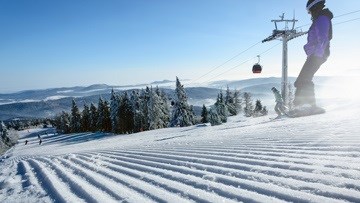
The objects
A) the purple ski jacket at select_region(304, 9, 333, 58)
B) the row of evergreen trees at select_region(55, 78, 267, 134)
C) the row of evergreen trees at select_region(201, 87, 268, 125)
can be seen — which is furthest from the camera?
the row of evergreen trees at select_region(55, 78, 267, 134)

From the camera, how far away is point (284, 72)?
27422 mm

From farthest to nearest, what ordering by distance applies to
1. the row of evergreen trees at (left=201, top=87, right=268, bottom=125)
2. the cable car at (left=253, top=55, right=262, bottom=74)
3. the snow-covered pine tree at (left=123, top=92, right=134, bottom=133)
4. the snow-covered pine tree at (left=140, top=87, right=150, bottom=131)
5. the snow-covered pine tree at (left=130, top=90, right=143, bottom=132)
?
the snow-covered pine tree at (left=123, top=92, right=134, bottom=133), the snow-covered pine tree at (left=130, top=90, right=143, bottom=132), the snow-covered pine tree at (left=140, top=87, right=150, bottom=131), the row of evergreen trees at (left=201, top=87, right=268, bottom=125), the cable car at (left=253, top=55, right=262, bottom=74)

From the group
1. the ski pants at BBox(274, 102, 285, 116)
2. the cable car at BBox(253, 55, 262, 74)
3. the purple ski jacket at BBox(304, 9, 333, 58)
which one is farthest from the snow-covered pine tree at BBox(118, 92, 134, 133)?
the purple ski jacket at BBox(304, 9, 333, 58)

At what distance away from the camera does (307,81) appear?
1257 cm

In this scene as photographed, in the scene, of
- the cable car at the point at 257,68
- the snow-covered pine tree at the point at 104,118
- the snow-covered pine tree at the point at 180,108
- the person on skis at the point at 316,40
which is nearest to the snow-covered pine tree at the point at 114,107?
the snow-covered pine tree at the point at 104,118

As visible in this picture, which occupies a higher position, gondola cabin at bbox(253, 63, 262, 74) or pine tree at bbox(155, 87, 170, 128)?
gondola cabin at bbox(253, 63, 262, 74)

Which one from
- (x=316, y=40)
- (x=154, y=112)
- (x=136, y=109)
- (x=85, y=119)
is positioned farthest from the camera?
(x=85, y=119)

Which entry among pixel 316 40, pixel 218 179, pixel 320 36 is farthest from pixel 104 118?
pixel 218 179

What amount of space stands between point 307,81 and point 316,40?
198cm

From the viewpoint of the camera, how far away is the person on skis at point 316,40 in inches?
427

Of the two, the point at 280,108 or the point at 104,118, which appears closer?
the point at 280,108

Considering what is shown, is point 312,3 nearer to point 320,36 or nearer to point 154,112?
point 320,36

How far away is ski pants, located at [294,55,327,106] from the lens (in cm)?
1173

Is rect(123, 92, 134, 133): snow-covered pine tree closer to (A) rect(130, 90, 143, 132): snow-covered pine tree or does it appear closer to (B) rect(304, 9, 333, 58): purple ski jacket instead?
(A) rect(130, 90, 143, 132): snow-covered pine tree
